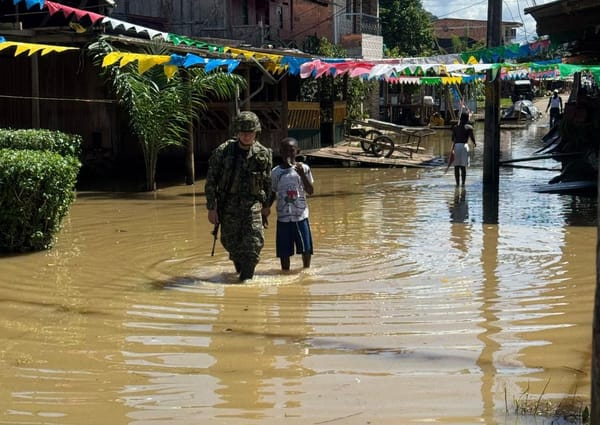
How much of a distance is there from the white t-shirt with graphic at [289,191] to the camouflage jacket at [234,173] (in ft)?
1.89

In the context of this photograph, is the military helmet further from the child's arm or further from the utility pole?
the utility pole

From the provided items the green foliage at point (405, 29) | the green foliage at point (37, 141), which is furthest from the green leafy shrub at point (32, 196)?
the green foliage at point (405, 29)

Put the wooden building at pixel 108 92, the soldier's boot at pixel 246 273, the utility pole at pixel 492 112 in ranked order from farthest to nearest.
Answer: the utility pole at pixel 492 112
the wooden building at pixel 108 92
the soldier's boot at pixel 246 273

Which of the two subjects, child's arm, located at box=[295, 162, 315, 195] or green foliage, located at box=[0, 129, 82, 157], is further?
green foliage, located at box=[0, 129, 82, 157]

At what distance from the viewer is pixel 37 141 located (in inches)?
465

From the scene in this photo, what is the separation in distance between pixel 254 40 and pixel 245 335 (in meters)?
23.7

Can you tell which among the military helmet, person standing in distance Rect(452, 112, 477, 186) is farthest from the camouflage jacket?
person standing in distance Rect(452, 112, 477, 186)

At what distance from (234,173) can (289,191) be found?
819 mm

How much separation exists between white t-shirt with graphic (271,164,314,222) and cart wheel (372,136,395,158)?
47.6 ft

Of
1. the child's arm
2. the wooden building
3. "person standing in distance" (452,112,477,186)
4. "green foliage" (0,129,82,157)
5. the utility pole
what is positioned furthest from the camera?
"person standing in distance" (452,112,477,186)

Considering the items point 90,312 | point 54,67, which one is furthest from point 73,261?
point 54,67

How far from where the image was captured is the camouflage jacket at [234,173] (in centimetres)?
741

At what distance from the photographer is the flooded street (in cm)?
448

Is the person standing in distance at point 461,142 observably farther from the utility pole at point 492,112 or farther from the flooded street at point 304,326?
the flooded street at point 304,326
